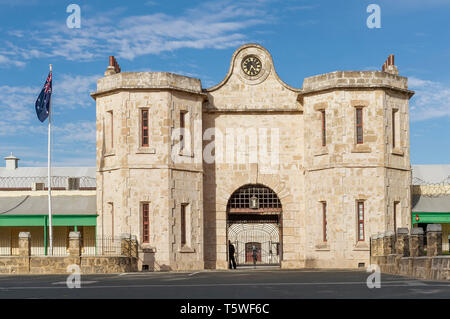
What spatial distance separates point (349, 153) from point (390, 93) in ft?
11.4

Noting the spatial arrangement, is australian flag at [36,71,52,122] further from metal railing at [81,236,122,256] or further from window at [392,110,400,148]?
window at [392,110,400,148]

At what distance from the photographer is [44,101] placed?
1373 inches

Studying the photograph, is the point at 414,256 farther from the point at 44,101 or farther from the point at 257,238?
the point at 257,238

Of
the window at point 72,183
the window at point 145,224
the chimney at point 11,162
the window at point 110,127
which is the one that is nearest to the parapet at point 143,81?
the window at point 110,127

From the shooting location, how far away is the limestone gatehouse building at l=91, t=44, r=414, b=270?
34.0 metres

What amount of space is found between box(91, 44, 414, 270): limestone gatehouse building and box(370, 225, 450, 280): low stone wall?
5.63 m

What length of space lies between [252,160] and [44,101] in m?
9.84

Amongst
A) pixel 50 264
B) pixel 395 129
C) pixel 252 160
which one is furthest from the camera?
pixel 252 160

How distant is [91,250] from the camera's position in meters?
37.6

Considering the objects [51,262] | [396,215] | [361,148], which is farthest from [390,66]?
[51,262]

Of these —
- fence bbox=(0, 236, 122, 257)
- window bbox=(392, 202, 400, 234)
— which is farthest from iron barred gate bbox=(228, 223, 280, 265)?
window bbox=(392, 202, 400, 234)

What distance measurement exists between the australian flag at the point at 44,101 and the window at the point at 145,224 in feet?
19.7

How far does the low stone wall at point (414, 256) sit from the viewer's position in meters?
20.8
